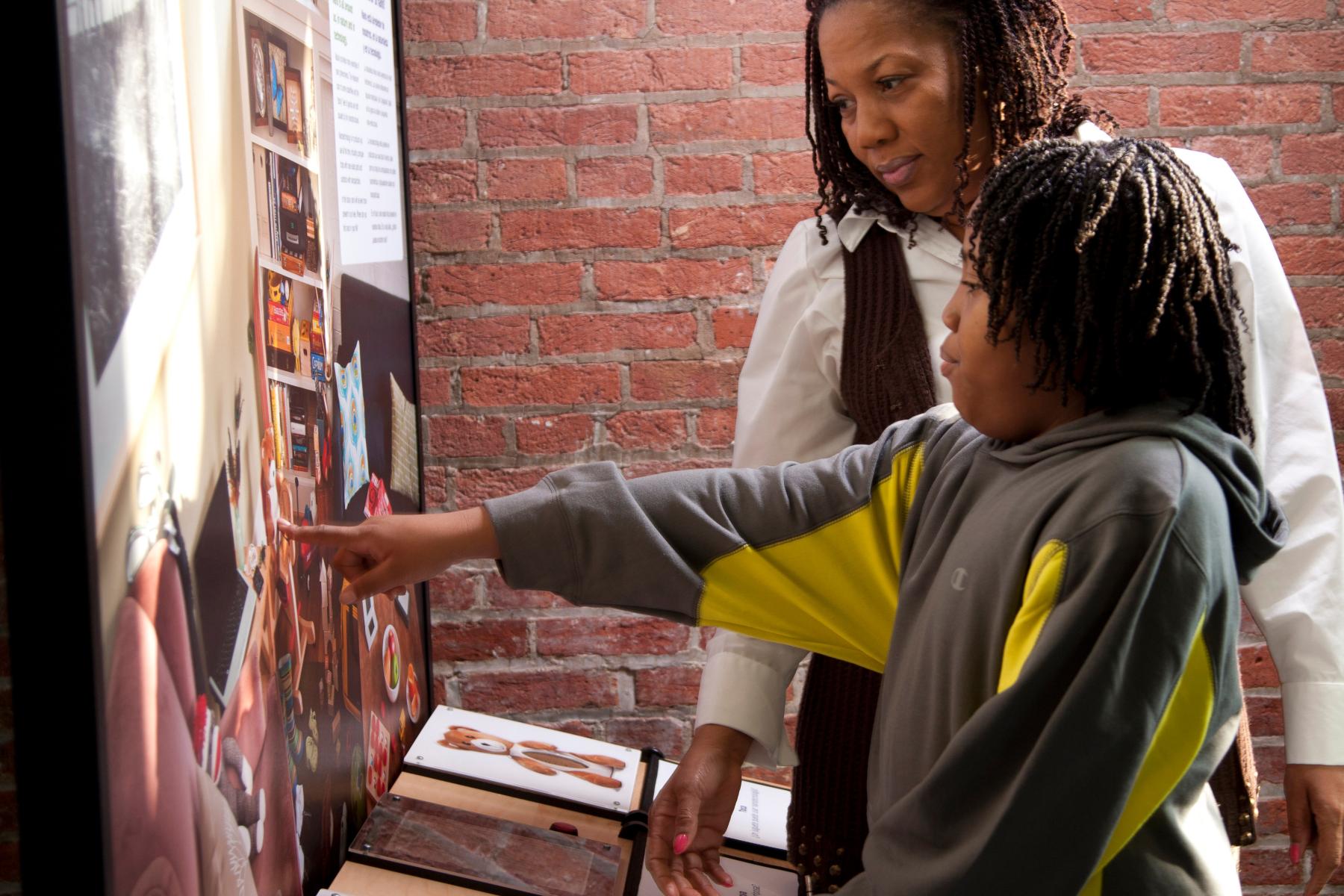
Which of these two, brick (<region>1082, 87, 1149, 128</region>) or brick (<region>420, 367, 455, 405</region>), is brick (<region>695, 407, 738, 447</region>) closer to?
brick (<region>420, 367, 455, 405</region>)

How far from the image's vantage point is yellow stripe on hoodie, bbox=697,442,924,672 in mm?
979

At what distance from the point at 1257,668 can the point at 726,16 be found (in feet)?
4.44

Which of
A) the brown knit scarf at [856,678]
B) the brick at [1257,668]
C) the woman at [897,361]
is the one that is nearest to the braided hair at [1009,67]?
the woman at [897,361]

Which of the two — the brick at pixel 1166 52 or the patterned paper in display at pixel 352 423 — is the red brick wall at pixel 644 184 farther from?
the patterned paper in display at pixel 352 423

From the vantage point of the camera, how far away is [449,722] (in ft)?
4.83

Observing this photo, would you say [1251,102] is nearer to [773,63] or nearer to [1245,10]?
[1245,10]

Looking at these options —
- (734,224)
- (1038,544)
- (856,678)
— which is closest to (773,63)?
(734,224)

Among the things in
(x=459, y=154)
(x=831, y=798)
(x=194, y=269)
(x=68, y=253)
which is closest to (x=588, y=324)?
(x=459, y=154)

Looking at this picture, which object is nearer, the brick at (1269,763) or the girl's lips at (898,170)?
the girl's lips at (898,170)

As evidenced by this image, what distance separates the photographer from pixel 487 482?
6.40 feet

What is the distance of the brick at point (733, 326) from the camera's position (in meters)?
1.93

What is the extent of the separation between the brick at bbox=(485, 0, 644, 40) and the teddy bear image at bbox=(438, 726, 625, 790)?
1058mm

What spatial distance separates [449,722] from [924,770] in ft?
2.51

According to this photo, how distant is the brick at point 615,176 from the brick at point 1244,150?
86cm
